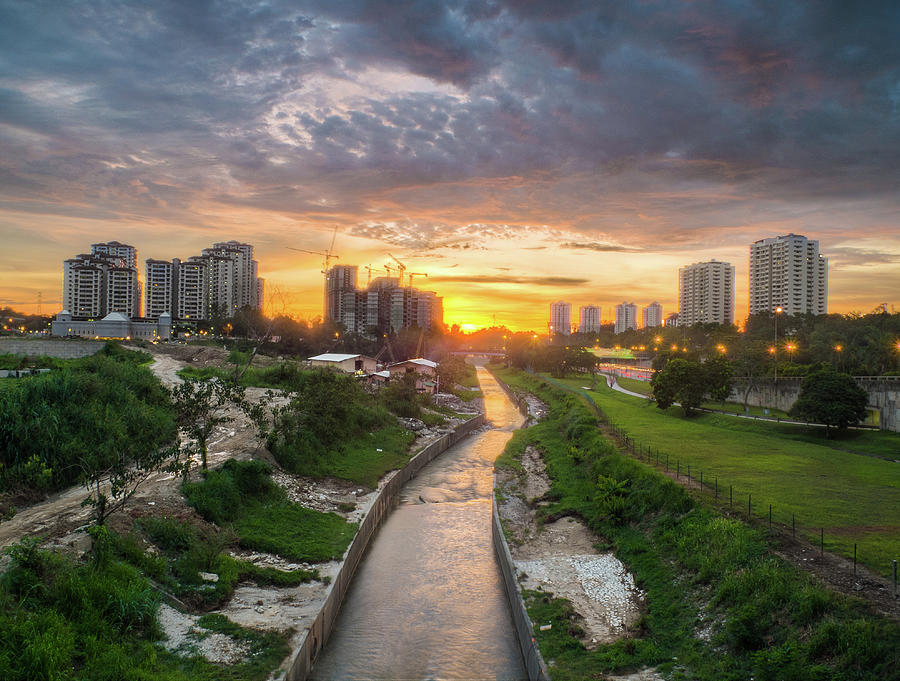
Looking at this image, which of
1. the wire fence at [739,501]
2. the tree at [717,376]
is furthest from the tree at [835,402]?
the tree at [717,376]

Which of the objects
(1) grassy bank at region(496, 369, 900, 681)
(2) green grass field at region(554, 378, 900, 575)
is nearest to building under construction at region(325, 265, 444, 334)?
(2) green grass field at region(554, 378, 900, 575)

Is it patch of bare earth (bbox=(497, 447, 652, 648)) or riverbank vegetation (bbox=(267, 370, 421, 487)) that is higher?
riverbank vegetation (bbox=(267, 370, 421, 487))

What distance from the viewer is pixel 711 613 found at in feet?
47.8

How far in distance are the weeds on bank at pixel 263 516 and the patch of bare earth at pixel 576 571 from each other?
22.9ft

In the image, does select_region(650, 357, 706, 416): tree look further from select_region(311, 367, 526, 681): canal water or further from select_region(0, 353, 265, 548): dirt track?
select_region(0, 353, 265, 548): dirt track

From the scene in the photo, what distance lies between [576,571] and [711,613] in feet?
18.7

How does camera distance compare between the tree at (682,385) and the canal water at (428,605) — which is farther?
the tree at (682,385)

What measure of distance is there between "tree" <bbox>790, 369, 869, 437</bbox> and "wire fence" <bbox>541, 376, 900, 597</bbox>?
39.1 feet

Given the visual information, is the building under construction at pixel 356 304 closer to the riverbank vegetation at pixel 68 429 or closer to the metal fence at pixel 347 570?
the metal fence at pixel 347 570

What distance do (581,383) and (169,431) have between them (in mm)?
65602

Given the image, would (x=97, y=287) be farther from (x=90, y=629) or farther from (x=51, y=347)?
(x=90, y=629)

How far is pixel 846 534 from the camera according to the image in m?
16.3

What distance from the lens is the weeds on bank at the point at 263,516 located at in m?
20.1

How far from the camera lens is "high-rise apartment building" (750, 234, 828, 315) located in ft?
511
